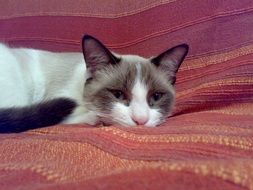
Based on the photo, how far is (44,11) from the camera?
1640 mm

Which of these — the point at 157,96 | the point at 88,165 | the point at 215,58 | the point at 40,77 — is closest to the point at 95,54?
the point at 157,96

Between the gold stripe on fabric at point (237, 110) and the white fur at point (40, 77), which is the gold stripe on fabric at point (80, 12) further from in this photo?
the gold stripe on fabric at point (237, 110)

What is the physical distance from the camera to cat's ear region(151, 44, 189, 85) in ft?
4.05

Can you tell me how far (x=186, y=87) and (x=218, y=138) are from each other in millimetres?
686

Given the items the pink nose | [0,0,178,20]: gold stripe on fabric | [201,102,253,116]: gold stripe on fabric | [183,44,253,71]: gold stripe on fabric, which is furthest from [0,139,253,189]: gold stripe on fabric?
[0,0,178,20]: gold stripe on fabric

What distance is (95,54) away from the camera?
3.95 feet

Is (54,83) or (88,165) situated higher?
(88,165)

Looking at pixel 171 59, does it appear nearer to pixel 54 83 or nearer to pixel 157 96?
pixel 157 96

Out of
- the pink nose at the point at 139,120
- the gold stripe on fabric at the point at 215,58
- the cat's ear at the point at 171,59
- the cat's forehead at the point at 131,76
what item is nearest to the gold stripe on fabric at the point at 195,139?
the pink nose at the point at 139,120

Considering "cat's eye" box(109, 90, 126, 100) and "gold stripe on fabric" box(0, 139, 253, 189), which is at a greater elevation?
"gold stripe on fabric" box(0, 139, 253, 189)

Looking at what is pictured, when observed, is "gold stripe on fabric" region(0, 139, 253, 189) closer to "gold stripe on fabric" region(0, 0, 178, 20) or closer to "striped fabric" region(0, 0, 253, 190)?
→ "striped fabric" region(0, 0, 253, 190)

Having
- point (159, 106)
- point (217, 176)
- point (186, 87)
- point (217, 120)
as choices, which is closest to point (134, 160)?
point (217, 176)

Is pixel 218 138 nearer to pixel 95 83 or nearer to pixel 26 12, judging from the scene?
Result: pixel 95 83

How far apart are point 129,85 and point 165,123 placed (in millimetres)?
161
